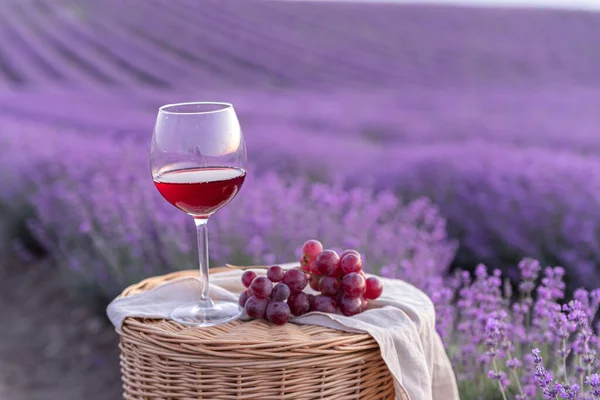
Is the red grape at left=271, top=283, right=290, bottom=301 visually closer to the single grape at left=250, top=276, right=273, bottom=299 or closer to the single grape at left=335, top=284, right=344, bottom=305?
the single grape at left=250, top=276, right=273, bottom=299

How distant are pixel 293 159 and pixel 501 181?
1181 millimetres

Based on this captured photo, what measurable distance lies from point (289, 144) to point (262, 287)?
2894mm

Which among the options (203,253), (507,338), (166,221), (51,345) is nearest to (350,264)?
(203,253)

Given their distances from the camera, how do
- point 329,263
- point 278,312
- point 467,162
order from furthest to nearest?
point 467,162, point 329,263, point 278,312

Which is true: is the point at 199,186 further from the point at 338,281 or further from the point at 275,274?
the point at 338,281

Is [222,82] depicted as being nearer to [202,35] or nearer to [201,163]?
[202,35]

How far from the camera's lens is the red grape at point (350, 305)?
61.1 inches

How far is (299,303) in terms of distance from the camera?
1.55 meters

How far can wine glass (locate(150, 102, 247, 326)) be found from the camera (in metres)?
1.44

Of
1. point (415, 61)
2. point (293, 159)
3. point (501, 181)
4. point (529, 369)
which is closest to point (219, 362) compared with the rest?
point (529, 369)

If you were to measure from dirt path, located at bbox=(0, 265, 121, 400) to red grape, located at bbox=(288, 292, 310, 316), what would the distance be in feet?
5.82

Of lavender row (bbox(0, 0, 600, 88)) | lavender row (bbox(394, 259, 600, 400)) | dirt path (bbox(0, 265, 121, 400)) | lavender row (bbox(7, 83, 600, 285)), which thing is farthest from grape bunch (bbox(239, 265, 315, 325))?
lavender row (bbox(0, 0, 600, 88))

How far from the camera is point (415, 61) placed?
6914 mm

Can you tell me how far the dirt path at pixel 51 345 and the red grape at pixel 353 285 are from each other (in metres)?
1.84
